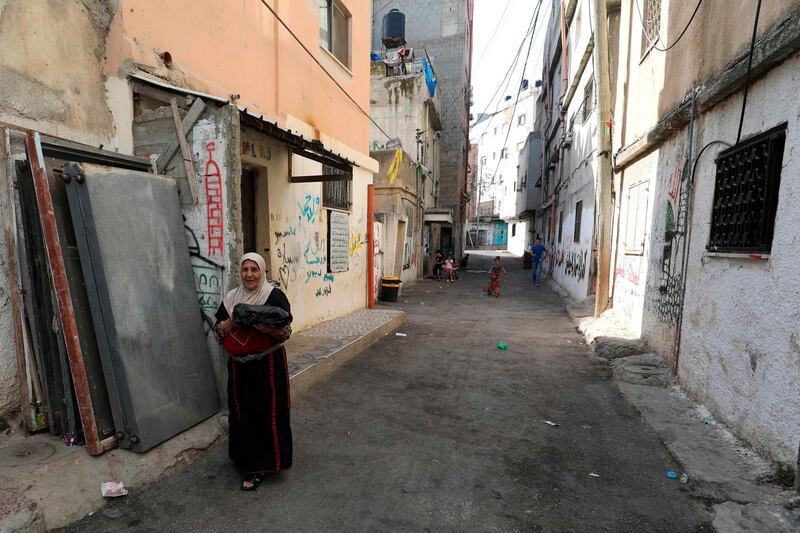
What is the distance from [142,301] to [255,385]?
3.59ft

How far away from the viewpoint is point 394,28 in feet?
57.9

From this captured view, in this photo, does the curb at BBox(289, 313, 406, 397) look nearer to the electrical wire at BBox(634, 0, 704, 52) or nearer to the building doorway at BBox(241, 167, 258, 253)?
the building doorway at BBox(241, 167, 258, 253)

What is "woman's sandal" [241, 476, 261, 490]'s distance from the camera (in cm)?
274

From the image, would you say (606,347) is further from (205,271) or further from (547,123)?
(547,123)

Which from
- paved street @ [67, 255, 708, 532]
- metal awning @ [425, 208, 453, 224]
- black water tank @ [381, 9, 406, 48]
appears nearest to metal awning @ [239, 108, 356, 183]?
paved street @ [67, 255, 708, 532]

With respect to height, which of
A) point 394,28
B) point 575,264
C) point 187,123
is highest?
point 394,28

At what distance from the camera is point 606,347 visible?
6020 millimetres

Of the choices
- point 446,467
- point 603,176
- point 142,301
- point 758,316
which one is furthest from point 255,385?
point 603,176

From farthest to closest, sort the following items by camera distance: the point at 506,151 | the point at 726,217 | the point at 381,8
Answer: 1. the point at 506,151
2. the point at 381,8
3. the point at 726,217

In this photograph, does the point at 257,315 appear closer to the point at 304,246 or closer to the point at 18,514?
the point at 18,514

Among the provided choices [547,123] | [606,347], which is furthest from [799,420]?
[547,123]

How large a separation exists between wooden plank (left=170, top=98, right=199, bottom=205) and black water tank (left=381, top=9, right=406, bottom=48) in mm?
16793

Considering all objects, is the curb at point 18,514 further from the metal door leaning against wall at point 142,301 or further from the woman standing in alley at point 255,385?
the woman standing in alley at point 255,385

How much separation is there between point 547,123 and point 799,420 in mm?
19426
